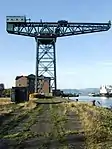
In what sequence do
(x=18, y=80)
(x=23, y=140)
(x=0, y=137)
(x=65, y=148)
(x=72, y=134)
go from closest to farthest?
(x=65, y=148)
(x=23, y=140)
(x=0, y=137)
(x=72, y=134)
(x=18, y=80)

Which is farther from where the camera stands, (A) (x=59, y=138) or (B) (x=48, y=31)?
(B) (x=48, y=31)

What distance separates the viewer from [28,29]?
3615 inches

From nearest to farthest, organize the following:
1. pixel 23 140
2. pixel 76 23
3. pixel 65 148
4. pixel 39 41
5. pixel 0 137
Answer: pixel 65 148 → pixel 23 140 → pixel 0 137 → pixel 76 23 → pixel 39 41

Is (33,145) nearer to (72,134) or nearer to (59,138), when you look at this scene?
(59,138)

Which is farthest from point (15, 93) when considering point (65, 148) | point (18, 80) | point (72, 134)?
point (18, 80)

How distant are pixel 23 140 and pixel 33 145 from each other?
1.52 m

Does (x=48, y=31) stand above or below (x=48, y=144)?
above

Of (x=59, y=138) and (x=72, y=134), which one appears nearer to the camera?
(x=59, y=138)

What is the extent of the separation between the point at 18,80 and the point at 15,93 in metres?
109

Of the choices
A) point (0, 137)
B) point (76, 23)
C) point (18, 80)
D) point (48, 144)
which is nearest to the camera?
point (48, 144)

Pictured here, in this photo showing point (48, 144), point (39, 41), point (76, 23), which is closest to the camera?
point (48, 144)

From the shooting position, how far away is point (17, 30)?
8975cm

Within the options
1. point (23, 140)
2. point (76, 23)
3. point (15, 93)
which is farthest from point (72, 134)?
point (76, 23)

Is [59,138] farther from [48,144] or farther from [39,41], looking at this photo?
[39,41]
